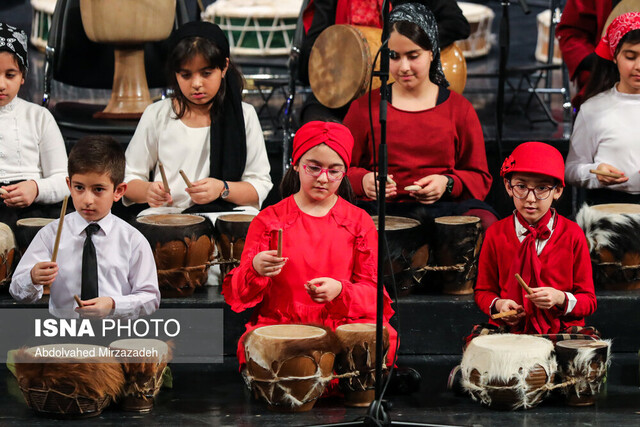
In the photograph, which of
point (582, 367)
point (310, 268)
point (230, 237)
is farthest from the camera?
point (230, 237)

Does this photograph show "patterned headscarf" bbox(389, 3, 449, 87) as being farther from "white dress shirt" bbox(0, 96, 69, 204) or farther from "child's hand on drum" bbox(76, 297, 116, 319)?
"child's hand on drum" bbox(76, 297, 116, 319)

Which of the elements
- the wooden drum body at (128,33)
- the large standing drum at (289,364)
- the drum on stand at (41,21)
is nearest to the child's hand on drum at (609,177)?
the large standing drum at (289,364)

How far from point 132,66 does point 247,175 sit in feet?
3.59

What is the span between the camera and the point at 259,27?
23.9 feet

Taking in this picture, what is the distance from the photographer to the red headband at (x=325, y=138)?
12.8ft

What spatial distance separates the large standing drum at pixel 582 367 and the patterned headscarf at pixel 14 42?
2.36m

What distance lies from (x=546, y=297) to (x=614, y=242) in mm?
773

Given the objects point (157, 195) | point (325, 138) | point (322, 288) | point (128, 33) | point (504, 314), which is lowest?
point (504, 314)

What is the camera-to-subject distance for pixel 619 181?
4637 millimetres

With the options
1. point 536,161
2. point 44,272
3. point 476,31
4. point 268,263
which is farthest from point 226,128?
point 476,31

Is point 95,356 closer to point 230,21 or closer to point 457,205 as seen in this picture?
point 457,205

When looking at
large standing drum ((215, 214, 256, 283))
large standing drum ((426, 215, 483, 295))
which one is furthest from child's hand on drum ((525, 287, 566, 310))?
large standing drum ((215, 214, 256, 283))

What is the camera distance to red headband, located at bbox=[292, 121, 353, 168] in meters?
3.90

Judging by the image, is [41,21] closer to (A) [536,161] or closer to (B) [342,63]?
(B) [342,63]
